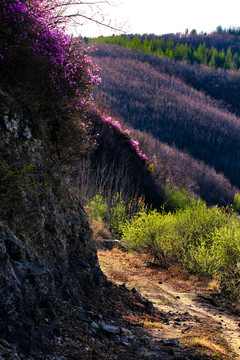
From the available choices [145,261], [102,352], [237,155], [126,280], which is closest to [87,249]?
[102,352]

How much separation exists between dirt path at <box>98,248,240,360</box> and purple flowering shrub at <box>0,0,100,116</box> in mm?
3732

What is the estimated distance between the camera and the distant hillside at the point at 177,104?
75.2 meters

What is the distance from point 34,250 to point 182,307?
413cm

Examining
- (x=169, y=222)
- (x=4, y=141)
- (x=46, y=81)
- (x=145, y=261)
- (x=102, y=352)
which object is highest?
(x=46, y=81)

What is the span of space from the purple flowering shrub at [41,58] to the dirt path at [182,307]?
12.2 feet

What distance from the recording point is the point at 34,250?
409cm

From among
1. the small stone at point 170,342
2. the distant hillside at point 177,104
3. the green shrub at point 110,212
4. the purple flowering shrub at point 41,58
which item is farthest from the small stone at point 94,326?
the distant hillside at point 177,104

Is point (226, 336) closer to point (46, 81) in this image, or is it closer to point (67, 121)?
point (67, 121)

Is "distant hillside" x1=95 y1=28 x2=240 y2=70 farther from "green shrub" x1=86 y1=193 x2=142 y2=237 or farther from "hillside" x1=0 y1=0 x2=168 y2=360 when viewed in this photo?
"hillside" x1=0 y1=0 x2=168 y2=360

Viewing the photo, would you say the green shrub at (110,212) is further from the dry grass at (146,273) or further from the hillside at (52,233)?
the hillside at (52,233)

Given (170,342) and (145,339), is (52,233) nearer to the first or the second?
(145,339)

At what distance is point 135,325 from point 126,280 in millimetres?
3541

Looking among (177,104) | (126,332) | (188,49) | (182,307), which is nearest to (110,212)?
(182,307)

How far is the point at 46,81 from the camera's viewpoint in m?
5.73
